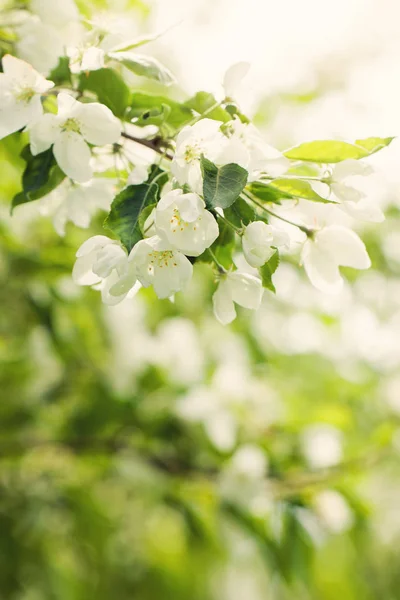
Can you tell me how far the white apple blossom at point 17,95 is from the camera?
688 millimetres

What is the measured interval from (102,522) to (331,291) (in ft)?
4.94

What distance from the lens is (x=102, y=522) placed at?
200 cm

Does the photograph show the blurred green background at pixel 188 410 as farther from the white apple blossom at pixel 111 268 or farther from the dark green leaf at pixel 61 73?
the white apple blossom at pixel 111 268

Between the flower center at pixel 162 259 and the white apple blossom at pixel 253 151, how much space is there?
121mm

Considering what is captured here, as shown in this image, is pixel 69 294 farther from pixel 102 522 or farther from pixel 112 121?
pixel 112 121

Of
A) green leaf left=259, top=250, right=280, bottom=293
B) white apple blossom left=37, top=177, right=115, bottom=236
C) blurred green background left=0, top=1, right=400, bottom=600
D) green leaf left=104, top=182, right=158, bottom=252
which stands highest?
green leaf left=104, top=182, right=158, bottom=252

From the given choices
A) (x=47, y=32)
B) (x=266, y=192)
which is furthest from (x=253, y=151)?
(x=47, y=32)

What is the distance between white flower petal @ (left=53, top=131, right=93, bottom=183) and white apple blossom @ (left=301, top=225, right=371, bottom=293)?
29 cm

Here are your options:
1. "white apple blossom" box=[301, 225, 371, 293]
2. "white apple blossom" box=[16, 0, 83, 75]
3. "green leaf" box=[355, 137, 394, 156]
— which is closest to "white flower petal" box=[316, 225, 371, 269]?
"white apple blossom" box=[301, 225, 371, 293]

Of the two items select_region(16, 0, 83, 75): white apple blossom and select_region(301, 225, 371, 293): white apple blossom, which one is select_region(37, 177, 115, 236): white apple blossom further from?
select_region(301, 225, 371, 293): white apple blossom

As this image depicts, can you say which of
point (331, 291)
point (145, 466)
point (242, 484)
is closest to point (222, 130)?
point (331, 291)

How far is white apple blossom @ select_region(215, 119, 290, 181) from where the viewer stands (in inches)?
25.3

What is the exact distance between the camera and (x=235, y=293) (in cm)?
72

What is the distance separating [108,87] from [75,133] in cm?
9
